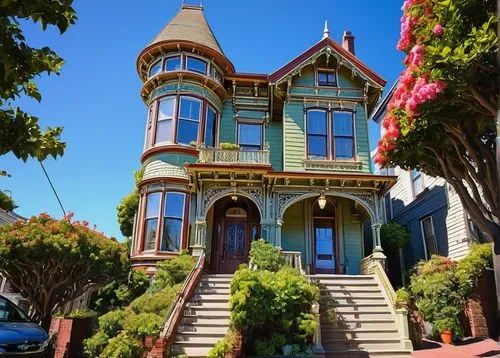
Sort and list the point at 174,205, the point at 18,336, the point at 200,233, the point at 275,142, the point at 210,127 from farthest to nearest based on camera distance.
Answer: the point at 275,142 → the point at 210,127 → the point at 174,205 → the point at 200,233 → the point at 18,336

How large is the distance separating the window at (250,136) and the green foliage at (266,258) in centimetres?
545

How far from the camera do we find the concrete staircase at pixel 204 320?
9094mm

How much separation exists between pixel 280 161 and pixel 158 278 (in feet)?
23.1

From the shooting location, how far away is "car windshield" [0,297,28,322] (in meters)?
8.91

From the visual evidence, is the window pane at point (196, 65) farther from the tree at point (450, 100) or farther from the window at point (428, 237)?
the window at point (428, 237)

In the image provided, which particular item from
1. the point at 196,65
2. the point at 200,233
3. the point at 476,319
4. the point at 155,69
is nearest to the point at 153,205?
the point at 200,233

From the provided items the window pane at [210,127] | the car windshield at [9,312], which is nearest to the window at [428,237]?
the window pane at [210,127]

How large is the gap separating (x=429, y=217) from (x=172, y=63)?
13.1 m

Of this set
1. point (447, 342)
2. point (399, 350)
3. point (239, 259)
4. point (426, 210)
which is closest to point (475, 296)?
point (447, 342)

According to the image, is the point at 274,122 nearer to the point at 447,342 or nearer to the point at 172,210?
the point at 172,210

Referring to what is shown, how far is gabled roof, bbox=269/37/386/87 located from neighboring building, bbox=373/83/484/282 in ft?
16.9

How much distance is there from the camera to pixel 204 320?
999 centimetres

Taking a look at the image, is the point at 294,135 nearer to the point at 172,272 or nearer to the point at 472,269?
the point at 172,272

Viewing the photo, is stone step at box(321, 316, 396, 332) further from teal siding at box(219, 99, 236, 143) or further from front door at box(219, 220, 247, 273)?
teal siding at box(219, 99, 236, 143)
